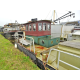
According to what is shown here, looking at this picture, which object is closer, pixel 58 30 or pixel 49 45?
pixel 49 45

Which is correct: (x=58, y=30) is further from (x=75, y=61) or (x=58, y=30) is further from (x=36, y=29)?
(x=75, y=61)

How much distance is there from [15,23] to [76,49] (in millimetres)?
27385

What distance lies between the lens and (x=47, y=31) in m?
7.62

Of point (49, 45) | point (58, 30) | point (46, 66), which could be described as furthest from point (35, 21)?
point (58, 30)

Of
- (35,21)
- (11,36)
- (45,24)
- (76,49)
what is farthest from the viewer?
(11,36)

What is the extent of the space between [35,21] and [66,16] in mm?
8748

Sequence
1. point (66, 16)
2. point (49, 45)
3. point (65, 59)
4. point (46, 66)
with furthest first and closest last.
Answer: point (66, 16)
point (49, 45)
point (46, 66)
point (65, 59)

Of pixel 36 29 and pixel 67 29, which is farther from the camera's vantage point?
pixel 67 29

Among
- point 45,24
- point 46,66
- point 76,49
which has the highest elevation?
point 45,24

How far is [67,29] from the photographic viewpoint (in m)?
13.6

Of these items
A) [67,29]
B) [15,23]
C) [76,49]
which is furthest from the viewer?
[15,23]

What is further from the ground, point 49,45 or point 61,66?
point 49,45

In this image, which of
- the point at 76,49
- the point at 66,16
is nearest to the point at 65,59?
the point at 76,49

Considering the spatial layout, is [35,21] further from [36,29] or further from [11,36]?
[11,36]
